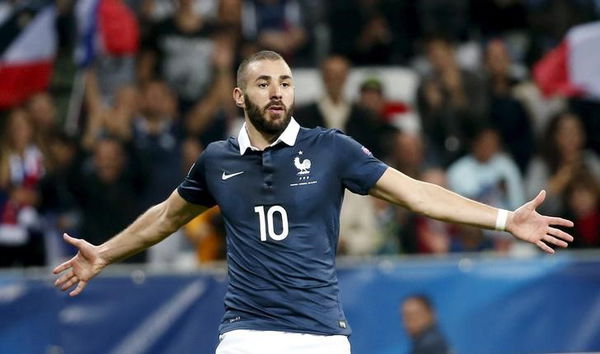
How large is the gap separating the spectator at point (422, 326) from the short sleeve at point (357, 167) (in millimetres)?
3736

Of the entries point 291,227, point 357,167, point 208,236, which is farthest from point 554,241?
point 208,236

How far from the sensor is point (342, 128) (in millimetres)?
13859

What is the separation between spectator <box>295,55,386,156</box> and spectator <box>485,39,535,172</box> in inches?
48.1

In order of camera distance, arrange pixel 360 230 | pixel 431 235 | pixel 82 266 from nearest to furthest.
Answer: pixel 82 266 → pixel 431 235 → pixel 360 230

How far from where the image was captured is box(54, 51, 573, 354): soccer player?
6.97 m

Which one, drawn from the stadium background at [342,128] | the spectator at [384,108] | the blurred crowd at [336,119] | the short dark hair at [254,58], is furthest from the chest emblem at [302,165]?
the spectator at [384,108]

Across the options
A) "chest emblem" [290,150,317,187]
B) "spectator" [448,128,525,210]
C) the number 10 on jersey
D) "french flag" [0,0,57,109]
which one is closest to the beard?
"chest emblem" [290,150,317,187]

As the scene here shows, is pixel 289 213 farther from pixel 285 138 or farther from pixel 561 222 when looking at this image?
pixel 561 222

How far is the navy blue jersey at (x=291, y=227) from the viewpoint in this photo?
7.01 meters

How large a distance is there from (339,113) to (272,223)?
6.99 metres

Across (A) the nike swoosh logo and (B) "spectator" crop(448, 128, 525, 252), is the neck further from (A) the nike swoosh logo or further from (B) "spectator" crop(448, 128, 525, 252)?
(B) "spectator" crop(448, 128, 525, 252)

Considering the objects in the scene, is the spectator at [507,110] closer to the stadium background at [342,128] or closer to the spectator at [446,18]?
the stadium background at [342,128]

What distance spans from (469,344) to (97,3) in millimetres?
5850

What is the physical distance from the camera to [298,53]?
49.5 ft
